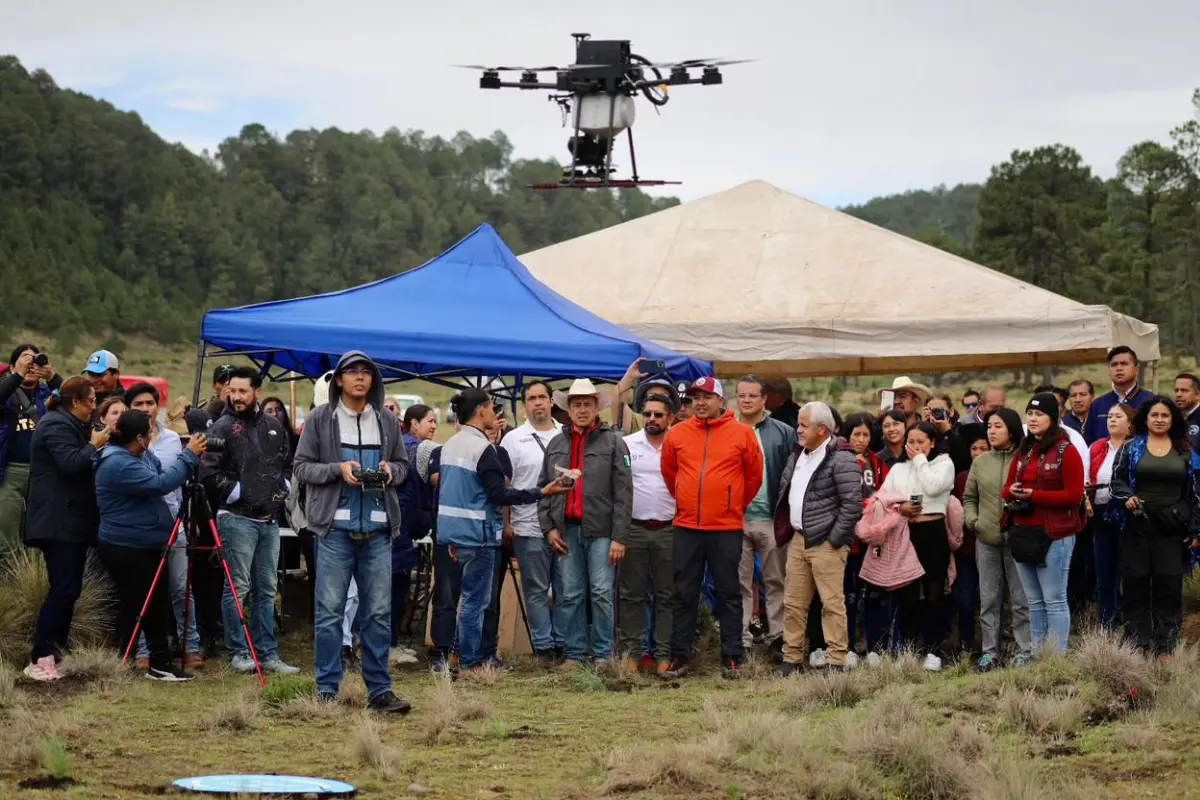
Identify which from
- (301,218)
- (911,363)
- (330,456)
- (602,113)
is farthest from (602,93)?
(301,218)

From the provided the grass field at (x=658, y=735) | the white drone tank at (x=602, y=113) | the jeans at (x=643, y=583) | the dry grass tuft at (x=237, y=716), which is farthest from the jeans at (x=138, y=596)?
the white drone tank at (x=602, y=113)

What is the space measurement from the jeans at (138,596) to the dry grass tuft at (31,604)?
0.37 m

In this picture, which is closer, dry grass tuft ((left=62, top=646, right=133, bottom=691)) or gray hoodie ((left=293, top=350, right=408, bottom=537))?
gray hoodie ((left=293, top=350, right=408, bottom=537))

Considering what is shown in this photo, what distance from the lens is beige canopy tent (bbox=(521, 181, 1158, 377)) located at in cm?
1423

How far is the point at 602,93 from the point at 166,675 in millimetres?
10851

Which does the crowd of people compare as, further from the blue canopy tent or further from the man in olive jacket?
the blue canopy tent

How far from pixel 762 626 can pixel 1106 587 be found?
2.53 m

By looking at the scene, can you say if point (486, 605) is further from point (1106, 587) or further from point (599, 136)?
point (599, 136)

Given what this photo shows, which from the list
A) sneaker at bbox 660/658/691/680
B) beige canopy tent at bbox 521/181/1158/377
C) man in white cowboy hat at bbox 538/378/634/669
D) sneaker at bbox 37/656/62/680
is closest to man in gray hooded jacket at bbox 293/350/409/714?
sneaker at bbox 37/656/62/680

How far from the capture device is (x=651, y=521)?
1045cm

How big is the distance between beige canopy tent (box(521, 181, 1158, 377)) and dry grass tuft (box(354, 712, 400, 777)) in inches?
307

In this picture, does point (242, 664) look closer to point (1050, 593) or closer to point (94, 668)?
point (94, 668)

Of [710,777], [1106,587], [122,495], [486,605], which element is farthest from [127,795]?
[1106,587]

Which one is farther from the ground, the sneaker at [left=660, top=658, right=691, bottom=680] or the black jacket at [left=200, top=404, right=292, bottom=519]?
the black jacket at [left=200, top=404, right=292, bottom=519]
